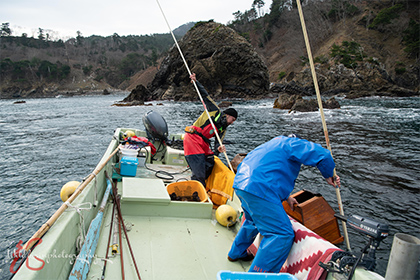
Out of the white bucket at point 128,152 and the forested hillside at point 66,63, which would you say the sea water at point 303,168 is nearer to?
the white bucket at point 128,152

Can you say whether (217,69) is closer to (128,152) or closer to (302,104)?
(302,104)

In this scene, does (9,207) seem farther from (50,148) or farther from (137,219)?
(50,148)

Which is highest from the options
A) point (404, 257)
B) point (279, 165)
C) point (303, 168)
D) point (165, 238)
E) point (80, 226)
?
point (279, 165)

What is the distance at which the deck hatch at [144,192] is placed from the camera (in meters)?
3.80

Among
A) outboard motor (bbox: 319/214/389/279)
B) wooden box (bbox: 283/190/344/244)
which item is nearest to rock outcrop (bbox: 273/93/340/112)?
wooden box (bbox: 283/190/344/244)

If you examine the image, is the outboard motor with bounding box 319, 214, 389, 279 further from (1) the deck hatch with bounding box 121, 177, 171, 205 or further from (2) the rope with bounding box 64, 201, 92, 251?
(1) the deck hatch with bounding box 121, 177, 171, 205

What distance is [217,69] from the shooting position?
46.4 meters

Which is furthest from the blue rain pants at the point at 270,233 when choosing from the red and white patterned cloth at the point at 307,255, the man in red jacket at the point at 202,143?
the man in red jacket at the point at 202,143

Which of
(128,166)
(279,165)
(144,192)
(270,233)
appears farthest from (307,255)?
(128,166)

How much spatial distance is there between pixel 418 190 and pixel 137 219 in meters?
7.03

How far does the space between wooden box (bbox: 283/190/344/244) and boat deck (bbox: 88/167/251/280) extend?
1.03 meters

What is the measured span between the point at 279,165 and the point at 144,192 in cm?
219

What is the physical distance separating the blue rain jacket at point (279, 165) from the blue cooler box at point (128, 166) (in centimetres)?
292

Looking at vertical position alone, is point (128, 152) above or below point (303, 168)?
above
